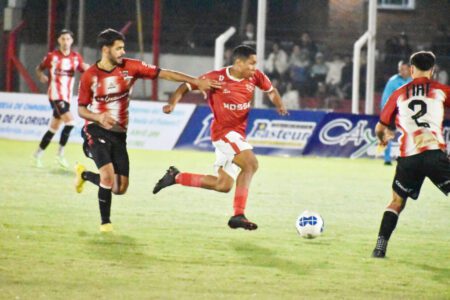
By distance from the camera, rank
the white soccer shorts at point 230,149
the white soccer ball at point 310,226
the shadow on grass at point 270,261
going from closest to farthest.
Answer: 1. the shadow on grass at point 270,261
2. the white soccer ball at point 310,226
3. the white soccer shorts at point 230,149

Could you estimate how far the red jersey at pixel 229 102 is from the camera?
436 inches

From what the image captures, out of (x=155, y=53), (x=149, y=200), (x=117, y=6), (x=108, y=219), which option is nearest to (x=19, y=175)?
(x=149, y=200)

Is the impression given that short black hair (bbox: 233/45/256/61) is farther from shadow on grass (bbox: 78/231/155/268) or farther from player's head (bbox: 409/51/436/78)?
shadow on grass (bbox: 78/231/155/268)


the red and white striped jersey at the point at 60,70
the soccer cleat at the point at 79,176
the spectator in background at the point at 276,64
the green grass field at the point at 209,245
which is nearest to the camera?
the green grass field at the point at 209,245

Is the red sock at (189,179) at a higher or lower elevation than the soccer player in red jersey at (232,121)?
lower

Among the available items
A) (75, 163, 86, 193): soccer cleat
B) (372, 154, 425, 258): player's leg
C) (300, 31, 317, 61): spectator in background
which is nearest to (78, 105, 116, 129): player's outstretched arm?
(75, 163, 86, 193): soccer cleat

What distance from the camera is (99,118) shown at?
10.4 metres

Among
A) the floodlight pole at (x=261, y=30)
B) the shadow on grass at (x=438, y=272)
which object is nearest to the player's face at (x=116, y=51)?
the shadow on grass at (x=438, y=272)

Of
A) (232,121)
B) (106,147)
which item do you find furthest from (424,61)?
(106,147)

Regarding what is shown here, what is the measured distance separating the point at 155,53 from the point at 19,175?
→ 9025 millimetres

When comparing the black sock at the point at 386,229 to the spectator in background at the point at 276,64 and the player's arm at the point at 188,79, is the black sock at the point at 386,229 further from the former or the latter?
the spectator in background at the point at 276,64

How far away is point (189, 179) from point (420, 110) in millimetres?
2892

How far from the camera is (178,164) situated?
766 inches

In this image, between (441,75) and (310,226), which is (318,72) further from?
(310,226)
